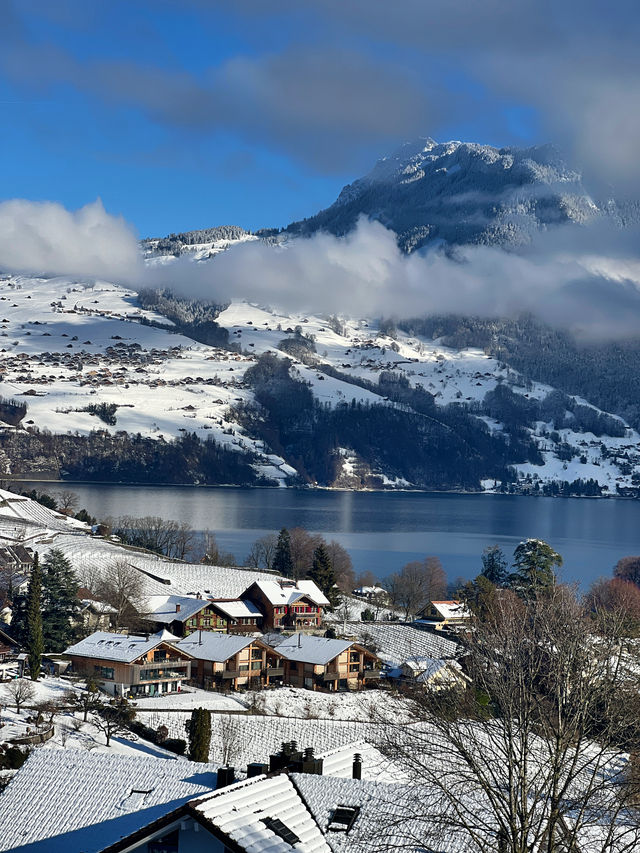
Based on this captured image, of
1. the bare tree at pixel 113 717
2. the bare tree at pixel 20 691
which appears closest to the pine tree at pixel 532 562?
the bare tree at pixel 113 717

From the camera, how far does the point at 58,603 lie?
4247cm

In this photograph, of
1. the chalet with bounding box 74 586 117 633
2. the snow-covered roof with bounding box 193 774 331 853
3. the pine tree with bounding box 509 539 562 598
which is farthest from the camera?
the pine tree with bounding box 509 539 562 598

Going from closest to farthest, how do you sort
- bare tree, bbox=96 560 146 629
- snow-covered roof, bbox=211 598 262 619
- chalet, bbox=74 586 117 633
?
chalet, bbox=74 586 117 633 → bare tree, bbox=96 560 146 629 → snow-covered roof, bbox=211 598 262 619

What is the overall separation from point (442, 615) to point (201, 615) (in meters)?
14.3

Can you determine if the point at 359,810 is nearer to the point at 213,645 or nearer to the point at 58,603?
the point at 213,645

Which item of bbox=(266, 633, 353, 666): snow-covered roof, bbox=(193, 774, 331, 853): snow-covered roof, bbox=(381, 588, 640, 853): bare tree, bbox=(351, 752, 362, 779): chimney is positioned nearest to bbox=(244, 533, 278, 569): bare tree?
bbox=(266, 633, 353, 666): snow-covered roof

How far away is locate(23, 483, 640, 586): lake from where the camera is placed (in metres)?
97.1

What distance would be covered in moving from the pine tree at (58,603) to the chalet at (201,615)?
4.40m

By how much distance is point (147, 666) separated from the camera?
3588 centimetres

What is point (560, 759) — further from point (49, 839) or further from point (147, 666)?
point (147, 666)

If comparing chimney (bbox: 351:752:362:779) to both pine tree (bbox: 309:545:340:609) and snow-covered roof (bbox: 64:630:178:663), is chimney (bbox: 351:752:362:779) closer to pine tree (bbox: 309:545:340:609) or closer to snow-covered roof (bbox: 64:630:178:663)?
snow-covered roof (bbox: 64:630:178:663)

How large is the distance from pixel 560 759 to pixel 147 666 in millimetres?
27419

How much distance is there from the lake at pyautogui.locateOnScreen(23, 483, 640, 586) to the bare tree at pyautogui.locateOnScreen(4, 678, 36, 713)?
4346 centimetres

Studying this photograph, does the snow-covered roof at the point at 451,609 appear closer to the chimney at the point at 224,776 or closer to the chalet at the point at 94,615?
the chalet at the point at 94,615
